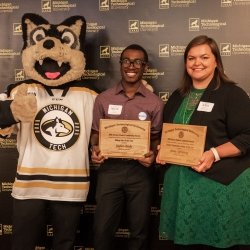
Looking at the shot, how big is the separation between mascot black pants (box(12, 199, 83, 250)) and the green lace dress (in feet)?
2.21

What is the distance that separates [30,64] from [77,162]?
0.64 m

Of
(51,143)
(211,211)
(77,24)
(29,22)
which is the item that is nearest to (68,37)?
(77,24)

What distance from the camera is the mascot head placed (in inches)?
80.2

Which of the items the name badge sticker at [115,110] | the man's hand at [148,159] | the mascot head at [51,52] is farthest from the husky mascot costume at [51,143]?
the man's hand at [148,159]

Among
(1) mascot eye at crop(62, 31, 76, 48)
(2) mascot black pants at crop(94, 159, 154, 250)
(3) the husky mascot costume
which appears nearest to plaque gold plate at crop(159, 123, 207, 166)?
(2) mascot black pants at crop(94, 159, 154, 250)

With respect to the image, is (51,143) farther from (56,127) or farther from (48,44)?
(48,44)

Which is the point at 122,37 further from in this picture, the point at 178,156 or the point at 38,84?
the point at 178,156

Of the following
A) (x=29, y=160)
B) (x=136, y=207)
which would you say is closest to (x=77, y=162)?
(x=29, y=160)

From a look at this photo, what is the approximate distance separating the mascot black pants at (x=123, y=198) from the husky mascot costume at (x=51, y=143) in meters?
0.15

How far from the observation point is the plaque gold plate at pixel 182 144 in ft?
5.61

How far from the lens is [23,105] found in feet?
6.34

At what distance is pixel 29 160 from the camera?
81.3 inches

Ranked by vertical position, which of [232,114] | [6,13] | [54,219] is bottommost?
[54,219]

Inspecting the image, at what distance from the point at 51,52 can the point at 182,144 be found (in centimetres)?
93
